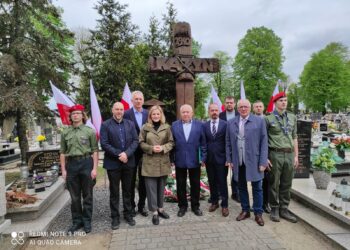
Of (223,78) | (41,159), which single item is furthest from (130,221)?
(223,78)

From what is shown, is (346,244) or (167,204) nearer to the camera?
(346,244)

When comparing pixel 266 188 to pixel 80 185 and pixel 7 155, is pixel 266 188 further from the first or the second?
pixel 7 155

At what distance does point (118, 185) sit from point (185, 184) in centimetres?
118

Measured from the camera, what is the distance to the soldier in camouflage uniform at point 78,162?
4125mm

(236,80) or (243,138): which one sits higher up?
(236,80)

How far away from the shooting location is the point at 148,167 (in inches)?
173

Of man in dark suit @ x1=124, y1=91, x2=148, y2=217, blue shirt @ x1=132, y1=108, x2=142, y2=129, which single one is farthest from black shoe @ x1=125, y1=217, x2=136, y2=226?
blue shirt @ x1=132, y1=108, x2=142, y2=129

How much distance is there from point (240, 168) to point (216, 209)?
106 cm

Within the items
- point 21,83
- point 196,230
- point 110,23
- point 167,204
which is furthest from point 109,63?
point 196,230

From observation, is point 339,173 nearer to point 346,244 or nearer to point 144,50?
point 346,244

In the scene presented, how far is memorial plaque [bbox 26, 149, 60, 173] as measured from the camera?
719cm

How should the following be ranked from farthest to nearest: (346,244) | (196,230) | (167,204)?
(167,204) → (196,230) → (346,244)

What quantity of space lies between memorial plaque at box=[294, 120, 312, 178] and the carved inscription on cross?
2.71m

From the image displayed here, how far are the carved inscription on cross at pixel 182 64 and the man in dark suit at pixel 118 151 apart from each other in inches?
90.5
